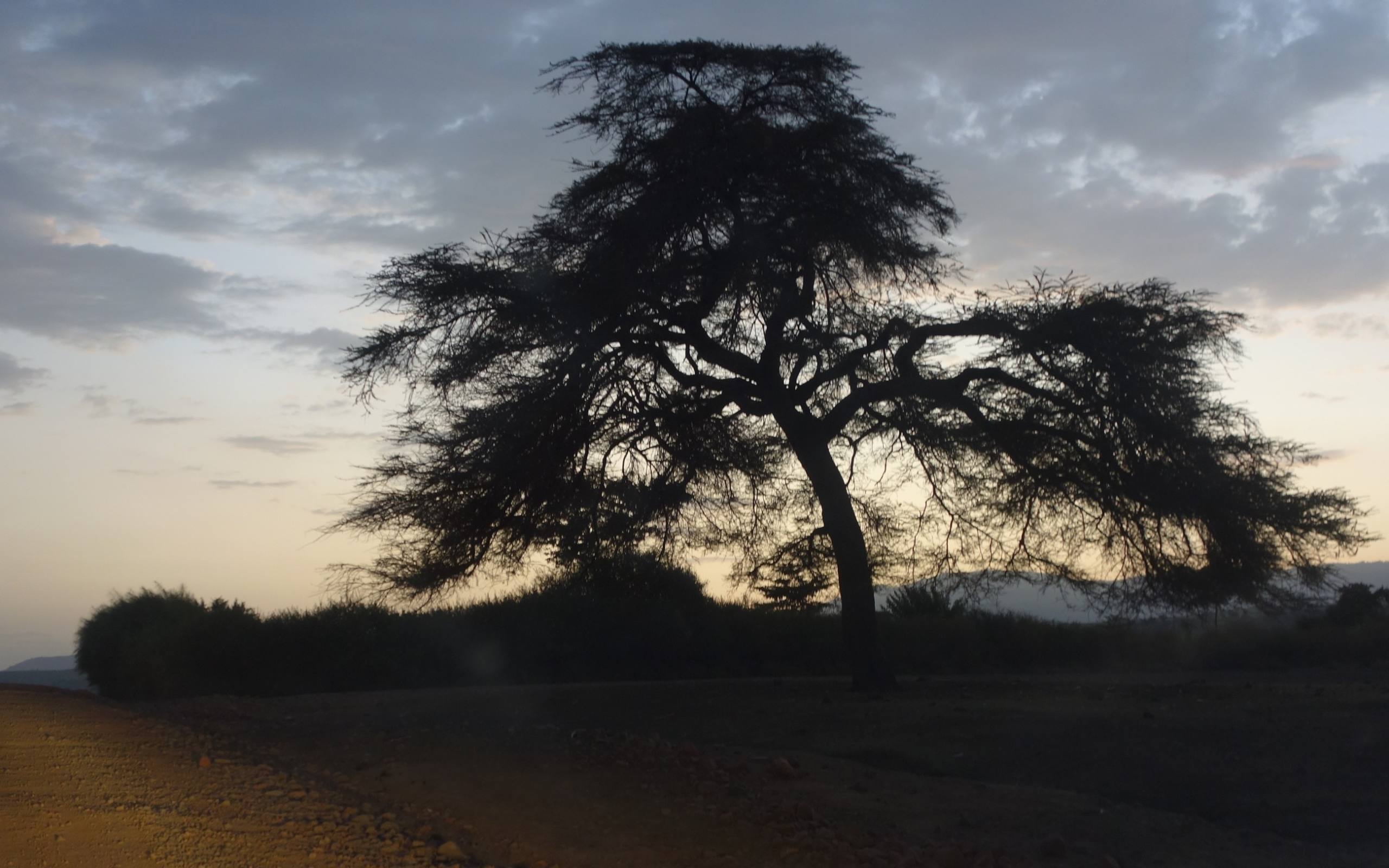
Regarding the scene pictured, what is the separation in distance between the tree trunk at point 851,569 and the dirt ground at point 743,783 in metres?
1.34

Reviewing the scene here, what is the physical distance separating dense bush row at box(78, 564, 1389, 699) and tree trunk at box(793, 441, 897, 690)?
4565mm

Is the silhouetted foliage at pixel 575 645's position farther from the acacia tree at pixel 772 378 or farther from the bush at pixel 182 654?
the acacia tree at pixel 772 378

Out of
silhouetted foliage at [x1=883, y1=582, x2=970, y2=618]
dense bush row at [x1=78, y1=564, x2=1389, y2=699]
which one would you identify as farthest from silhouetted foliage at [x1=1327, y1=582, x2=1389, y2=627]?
silhouetted foliage at [x1=883, y1=582, x2=970, y2=618]

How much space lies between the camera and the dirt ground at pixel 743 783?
248 inches

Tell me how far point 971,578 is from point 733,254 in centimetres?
476

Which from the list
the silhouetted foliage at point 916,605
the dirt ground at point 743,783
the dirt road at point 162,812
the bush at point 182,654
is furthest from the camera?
the silhouetted foliage at point 916,605

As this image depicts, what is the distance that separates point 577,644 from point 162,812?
13866 mm

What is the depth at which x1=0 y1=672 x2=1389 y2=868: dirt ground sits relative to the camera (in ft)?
20.6

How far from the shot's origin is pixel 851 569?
13.3 m

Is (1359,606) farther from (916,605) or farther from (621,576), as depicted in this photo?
Result: (621,576)

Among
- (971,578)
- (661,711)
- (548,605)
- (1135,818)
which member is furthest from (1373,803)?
(548,605)

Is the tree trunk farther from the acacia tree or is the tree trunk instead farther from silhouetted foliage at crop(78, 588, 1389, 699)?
silhouetted foliage at crop(78, 588, 1389, 699)

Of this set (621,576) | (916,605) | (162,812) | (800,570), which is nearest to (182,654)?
(621,576)

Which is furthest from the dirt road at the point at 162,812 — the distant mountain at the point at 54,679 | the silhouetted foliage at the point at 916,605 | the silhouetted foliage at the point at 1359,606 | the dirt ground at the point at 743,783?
the silhouetted foliage at the point at 1359,606
